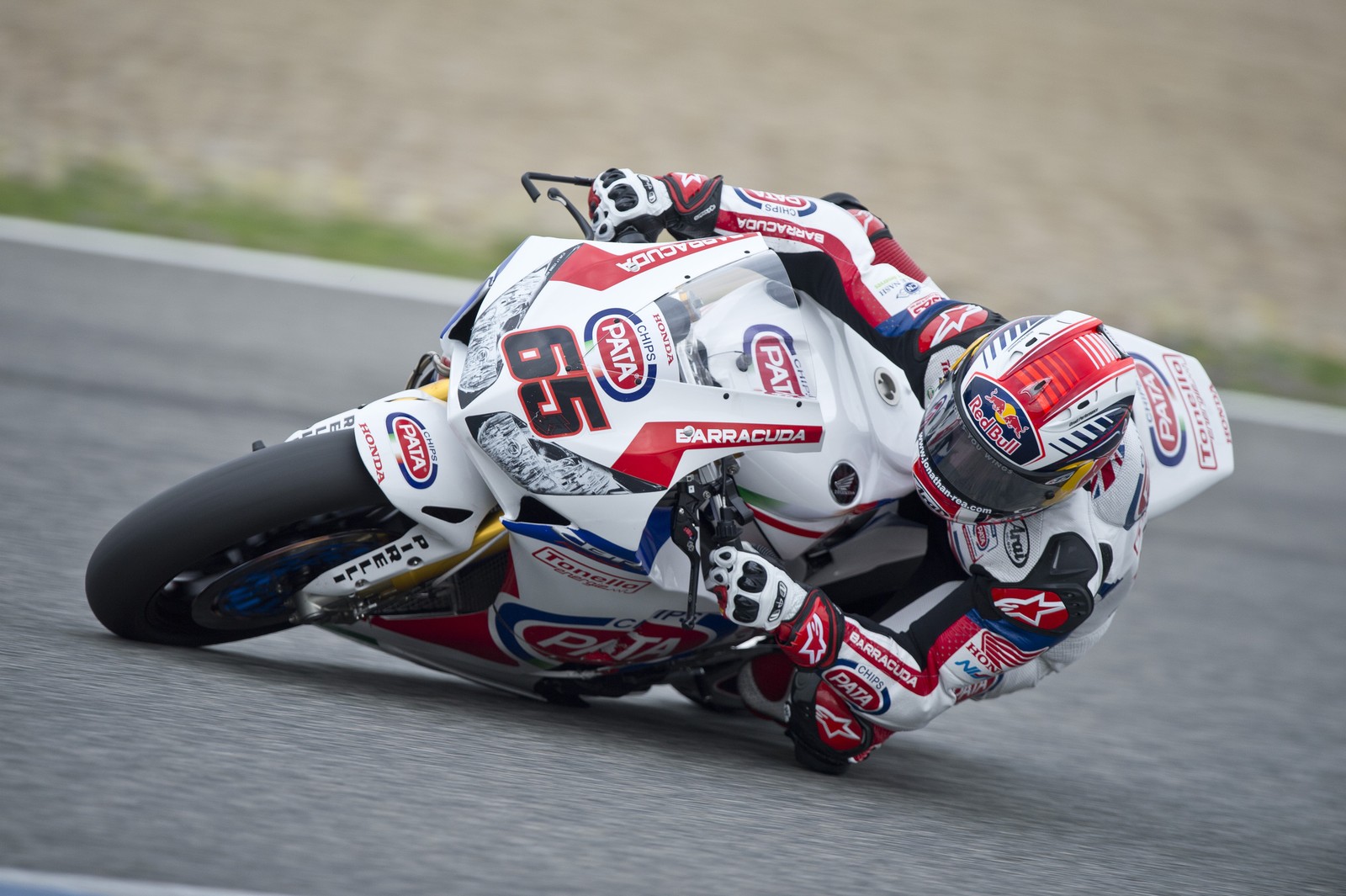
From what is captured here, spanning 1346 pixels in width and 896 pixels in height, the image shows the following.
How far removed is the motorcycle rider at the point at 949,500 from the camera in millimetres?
2879

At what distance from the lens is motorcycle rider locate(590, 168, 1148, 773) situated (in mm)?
2879

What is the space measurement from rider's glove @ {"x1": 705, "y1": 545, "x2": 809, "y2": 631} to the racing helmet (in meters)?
0.38

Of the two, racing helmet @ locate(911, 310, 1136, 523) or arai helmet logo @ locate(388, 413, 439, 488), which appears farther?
racing helmet @ locate(911, 310, 1136, 523)

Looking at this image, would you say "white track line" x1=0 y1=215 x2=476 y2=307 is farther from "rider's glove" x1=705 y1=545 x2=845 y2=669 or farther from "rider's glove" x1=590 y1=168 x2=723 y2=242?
"rider's glove" x1=705 y1=545 x2=845 y2=669

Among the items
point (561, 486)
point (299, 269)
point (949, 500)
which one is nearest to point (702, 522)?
point (561, 486)

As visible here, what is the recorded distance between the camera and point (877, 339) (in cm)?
331

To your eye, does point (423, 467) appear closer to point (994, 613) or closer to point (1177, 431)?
point (994, 613)

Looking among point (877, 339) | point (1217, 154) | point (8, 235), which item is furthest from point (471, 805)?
point (1217, 154)

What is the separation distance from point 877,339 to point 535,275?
0.88m

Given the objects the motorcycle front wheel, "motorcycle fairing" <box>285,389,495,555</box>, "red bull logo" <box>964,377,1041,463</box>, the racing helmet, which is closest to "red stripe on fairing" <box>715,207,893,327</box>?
the racing helmet

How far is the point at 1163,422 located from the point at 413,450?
1.90 metres

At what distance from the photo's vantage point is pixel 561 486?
2703mm

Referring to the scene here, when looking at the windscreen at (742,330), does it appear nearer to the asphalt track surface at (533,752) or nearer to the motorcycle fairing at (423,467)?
the motorcycle fairing at (423,467)

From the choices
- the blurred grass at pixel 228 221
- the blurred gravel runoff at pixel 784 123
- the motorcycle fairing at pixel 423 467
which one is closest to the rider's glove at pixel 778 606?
the motorcycle fairing at pixel 423 467
